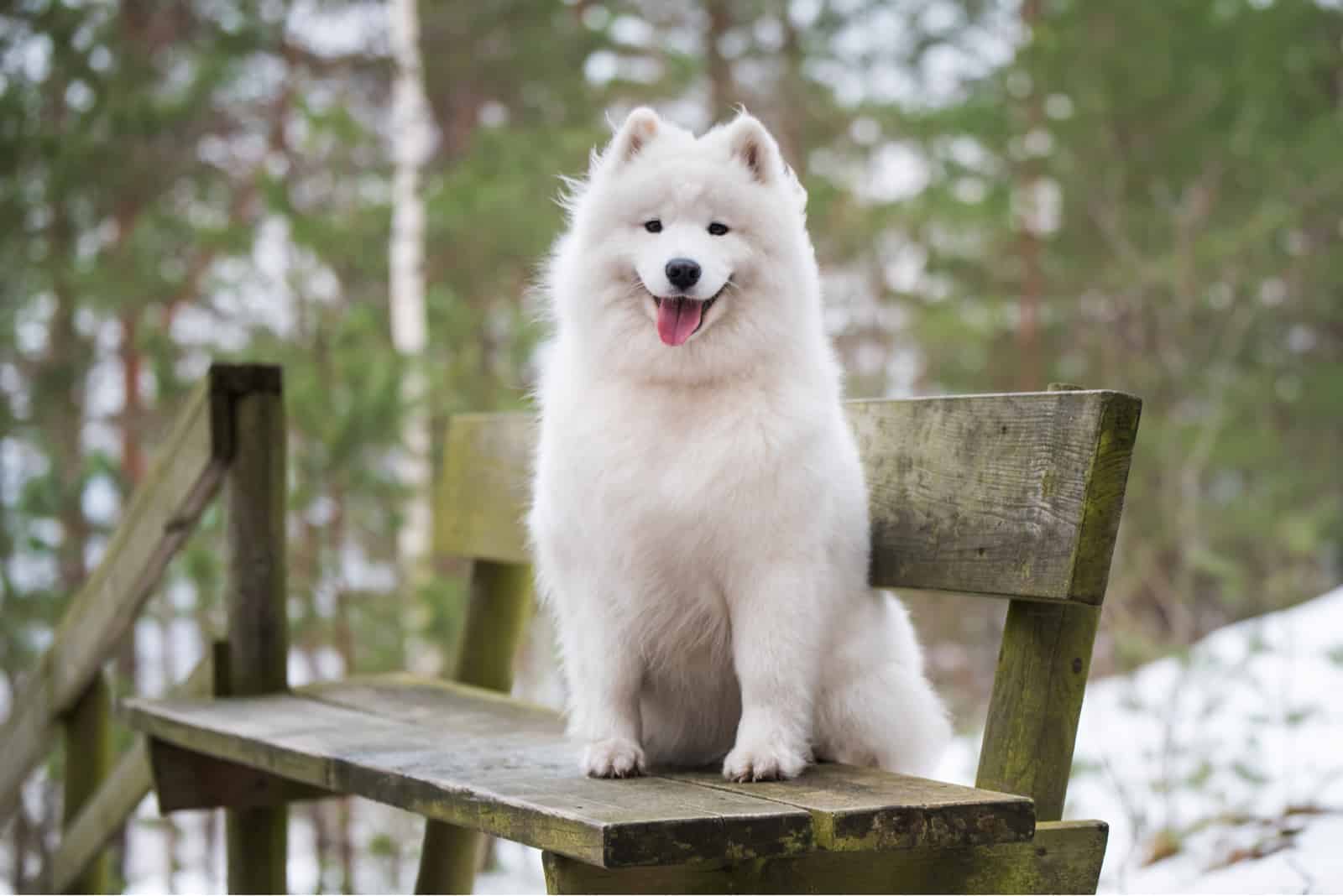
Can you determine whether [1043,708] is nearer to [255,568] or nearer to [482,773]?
[482,773]

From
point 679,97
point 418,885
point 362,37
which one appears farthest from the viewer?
point 679,97

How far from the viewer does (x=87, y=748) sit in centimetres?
431

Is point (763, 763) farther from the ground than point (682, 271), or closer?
closer

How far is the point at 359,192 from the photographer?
360 inches

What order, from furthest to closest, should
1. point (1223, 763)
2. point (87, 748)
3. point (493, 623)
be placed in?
point (1223, 763) < point (87, 748) < point (493, 623)

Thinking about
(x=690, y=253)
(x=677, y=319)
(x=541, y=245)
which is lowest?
(x=677, y=319)

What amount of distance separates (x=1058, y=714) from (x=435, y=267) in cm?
834

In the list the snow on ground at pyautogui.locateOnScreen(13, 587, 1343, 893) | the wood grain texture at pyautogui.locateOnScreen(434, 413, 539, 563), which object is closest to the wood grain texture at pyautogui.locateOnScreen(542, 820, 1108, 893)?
the snow on ground at pyautogui.locateOnScreen(13, 587, 1343, 893)

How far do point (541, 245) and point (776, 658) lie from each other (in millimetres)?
7073

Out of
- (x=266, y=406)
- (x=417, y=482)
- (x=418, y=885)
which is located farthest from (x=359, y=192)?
(x=418, y=885)

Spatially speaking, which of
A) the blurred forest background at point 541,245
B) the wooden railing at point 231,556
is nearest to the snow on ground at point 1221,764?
the blurred forest background at point 541,245

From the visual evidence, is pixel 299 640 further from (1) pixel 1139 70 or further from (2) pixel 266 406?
(1) pixel 1139 70

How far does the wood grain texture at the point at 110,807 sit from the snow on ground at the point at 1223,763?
8.06ft

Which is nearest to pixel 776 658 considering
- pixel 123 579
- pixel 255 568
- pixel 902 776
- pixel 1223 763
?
pixel 902 776
